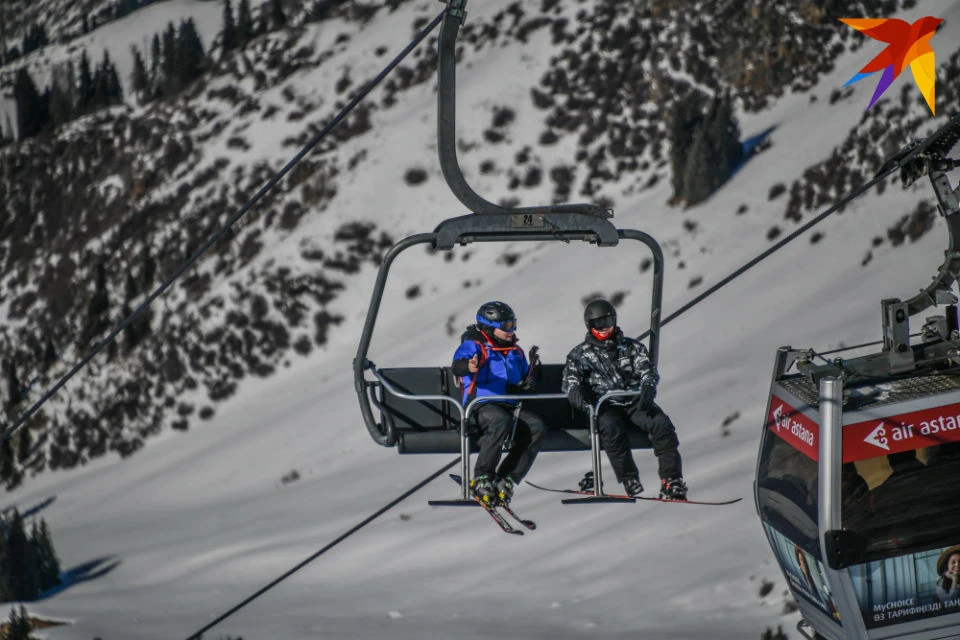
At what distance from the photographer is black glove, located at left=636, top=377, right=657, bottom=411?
1098 centimetres

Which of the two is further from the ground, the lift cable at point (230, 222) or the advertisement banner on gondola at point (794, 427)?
the lift cable at point (230, 222)

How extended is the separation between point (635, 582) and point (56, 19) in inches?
6459

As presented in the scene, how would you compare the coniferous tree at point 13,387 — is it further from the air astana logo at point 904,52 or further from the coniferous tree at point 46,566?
the air astana logo at point 904,52

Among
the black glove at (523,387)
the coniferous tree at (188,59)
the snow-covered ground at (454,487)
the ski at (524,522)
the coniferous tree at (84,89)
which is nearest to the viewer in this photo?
the ski at (524,522)

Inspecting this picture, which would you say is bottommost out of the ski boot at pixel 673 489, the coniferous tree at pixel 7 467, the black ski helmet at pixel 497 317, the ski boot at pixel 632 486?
the coniferous tree at pixel 7 467

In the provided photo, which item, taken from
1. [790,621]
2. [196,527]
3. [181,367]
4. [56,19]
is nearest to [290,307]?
[181,367]

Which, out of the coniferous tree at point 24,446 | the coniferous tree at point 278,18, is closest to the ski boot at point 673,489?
the coniferous tree at point 24,446

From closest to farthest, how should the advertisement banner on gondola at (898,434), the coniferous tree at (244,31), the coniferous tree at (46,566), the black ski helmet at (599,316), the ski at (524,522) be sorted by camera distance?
the advertisement banner on gondola at (898,434)
the ski at (524,522)
the black ski helmet at (599,316)
the coniferous tree at (46,566)
the coniferous tree at (244,31)

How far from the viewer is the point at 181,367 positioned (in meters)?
61.5

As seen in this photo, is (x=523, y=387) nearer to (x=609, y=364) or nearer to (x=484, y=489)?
(x=609, y=364)

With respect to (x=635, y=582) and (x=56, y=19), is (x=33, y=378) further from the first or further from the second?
(x=56, y=19)

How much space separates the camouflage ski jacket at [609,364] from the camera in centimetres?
1142

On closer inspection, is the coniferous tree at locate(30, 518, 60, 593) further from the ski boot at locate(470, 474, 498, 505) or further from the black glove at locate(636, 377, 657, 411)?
the black glove at locate(636, 377, 657, 411)

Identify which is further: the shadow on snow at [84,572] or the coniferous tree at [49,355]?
the coniferous tree at [49,355]
